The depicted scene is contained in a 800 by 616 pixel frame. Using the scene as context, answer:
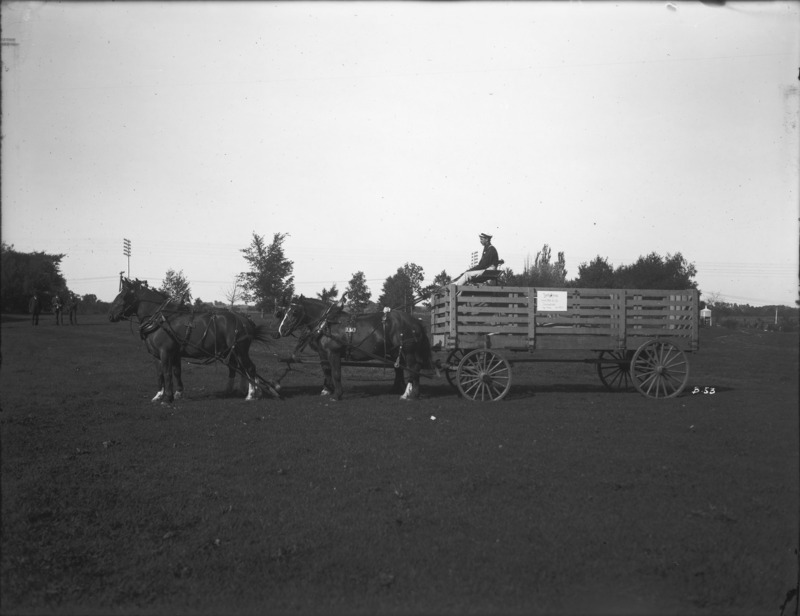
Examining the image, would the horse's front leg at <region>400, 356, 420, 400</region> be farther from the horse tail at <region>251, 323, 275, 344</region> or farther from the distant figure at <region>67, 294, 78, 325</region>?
the distant figure at <region>67, 294, 78, 325</region>

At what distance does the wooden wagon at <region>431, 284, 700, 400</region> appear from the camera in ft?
45.0

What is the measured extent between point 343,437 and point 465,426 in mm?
2243

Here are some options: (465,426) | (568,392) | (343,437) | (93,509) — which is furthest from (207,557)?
(568,392)

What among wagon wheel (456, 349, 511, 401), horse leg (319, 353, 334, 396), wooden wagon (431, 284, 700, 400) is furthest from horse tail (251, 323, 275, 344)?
wagon wheel (456, 349, 511, 401)

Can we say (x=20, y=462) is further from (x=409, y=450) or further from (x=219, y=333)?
(x=219, y=333)

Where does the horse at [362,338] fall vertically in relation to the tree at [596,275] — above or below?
below

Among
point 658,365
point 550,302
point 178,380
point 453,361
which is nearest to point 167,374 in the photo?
point 178,380

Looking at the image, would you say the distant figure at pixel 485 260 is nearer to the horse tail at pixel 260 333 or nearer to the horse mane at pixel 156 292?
the horse tail at pixel 260 333

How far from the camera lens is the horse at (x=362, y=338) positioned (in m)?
14.1

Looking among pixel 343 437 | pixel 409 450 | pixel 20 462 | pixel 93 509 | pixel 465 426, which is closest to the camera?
pixel 93 509

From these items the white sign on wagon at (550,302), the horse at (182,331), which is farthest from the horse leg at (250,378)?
the white sign on wagon at (550,302)

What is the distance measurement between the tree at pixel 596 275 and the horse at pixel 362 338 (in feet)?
112

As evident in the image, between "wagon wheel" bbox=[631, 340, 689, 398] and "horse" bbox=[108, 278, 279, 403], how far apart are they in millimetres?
8558

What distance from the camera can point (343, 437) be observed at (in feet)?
32.6
